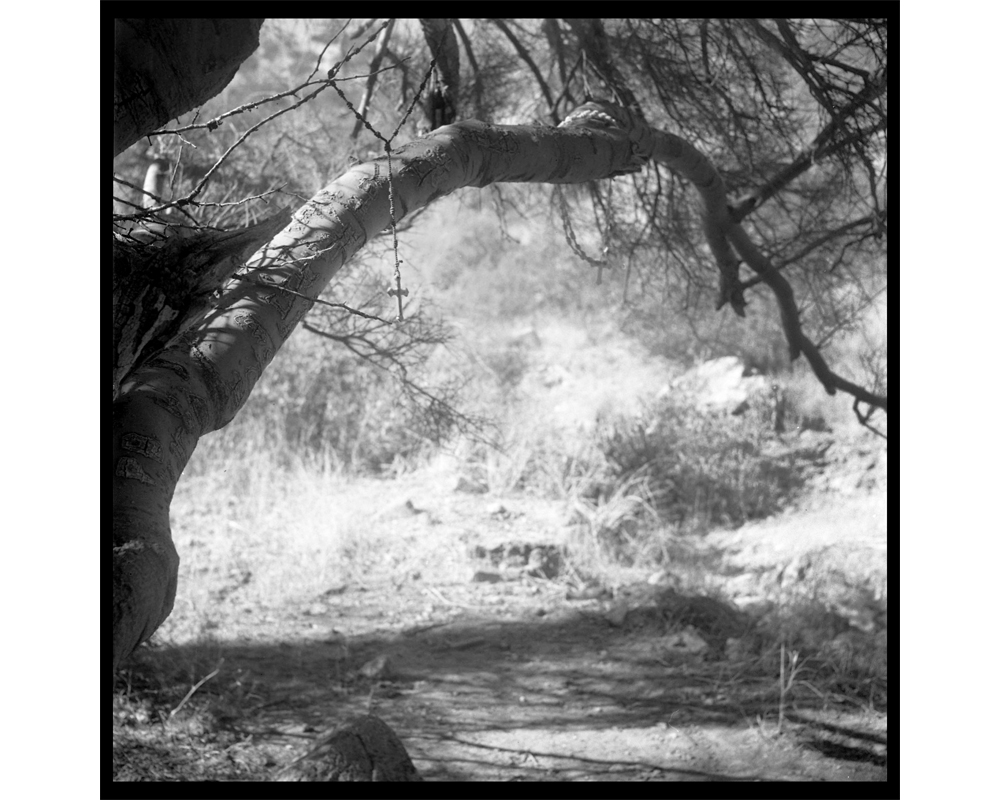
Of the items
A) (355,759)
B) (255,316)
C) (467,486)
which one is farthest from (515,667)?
(255,316)

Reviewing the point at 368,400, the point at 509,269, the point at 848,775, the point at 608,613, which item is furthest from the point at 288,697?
the point at 509,269

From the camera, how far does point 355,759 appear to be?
1424mm

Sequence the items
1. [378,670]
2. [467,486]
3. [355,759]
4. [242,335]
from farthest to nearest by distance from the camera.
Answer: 1. [467,486]
2. [378,670]
3. [355,759]
4. [242,335]

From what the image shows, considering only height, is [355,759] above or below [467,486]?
below

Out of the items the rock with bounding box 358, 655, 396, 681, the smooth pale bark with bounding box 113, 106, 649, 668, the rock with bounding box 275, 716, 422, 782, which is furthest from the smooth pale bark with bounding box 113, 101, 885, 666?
the rock with bounding box 358, 655, 396, 681

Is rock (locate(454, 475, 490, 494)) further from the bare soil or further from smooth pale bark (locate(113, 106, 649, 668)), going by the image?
smooth pale bark (locate(113, 106, 649, 668))

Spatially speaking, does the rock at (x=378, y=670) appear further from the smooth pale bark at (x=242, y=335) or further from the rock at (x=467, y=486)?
the smooth pale bark at (x=242, y=335)

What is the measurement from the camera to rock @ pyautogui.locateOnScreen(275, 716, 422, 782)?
1.38 m

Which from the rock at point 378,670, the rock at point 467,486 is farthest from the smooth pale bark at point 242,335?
the rock at point 467,486

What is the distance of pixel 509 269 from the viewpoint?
5.25 meters

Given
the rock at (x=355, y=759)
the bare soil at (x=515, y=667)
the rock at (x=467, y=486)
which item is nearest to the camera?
the rock at (x=355, y=759)

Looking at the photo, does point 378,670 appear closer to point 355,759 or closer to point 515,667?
point 515,667

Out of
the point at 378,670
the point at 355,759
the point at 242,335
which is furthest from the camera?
the point at 378,670

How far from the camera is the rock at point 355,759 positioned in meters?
1.38
